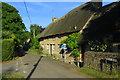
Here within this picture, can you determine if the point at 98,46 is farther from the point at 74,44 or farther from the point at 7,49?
the point at 7,49

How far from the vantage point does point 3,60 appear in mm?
16078

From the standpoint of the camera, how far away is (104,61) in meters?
9.29

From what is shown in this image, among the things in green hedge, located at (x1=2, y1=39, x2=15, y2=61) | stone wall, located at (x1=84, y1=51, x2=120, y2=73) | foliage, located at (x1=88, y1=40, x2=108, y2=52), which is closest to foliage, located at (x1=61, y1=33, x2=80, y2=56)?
foliage, located at (x1=88, y1=40, x2=108, y2=52)

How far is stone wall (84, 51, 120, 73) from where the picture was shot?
828cm

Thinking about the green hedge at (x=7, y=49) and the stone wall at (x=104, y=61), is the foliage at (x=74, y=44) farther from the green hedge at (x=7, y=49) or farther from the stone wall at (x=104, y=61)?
the green hedge at (x=7, y=49)

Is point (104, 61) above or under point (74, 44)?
under

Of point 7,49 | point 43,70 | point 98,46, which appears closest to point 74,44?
point 98,46

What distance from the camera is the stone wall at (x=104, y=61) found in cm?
828

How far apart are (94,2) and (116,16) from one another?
7.07 m

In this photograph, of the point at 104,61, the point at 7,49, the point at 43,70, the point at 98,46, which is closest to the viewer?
the point at 104,61


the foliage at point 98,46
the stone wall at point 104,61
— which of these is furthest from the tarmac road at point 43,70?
the foliage at point 98,46

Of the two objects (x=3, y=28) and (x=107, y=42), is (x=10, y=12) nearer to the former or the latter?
(x=3, y=28)

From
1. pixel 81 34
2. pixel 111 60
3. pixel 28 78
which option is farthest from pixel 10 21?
pixel 111 60

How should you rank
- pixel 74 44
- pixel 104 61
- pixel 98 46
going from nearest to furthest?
pixel 104 61 < pixel 98 46 < pixel 74 44
